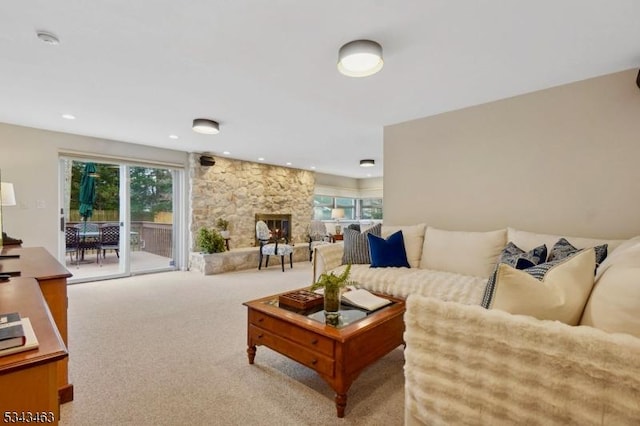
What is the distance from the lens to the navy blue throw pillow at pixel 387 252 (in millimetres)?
3123

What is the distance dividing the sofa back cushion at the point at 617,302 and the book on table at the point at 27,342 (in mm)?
1688

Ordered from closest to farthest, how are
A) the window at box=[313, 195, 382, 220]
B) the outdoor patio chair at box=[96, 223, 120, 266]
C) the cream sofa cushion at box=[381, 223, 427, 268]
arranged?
the cream sofa cushion at box=[381, 223, 427, 268], the outdoor patio chair at box=[96, 223, 120, 266], the window at box=[313, 195, 382, 220]

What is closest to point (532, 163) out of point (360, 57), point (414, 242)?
point (414, 242)

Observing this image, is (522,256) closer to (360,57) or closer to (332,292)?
(332,292)

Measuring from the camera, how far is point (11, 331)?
35.1 inches

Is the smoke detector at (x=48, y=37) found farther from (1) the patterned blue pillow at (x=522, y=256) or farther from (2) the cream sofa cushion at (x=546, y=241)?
(2) the cream sofa cushion at (x=546, y=241)

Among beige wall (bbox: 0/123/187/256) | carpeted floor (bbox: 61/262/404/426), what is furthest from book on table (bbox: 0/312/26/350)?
beige wall (bbox: 0/123/187/256)

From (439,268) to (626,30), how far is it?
2140mm

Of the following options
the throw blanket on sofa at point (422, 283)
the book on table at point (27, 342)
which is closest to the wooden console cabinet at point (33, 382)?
the book on table at point (27, 342)

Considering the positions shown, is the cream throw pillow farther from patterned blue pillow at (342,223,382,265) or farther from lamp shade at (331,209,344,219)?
lamp shade at (331,209,344,219)

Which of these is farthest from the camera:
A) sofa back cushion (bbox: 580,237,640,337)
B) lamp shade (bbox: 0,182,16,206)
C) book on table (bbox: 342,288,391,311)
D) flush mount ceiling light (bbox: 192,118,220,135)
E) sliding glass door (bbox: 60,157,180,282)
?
sliding glass door (bbox: 60,157,180,282)

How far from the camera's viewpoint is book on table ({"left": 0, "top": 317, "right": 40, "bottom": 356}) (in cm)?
80

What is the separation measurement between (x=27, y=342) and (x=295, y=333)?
1.30 metres

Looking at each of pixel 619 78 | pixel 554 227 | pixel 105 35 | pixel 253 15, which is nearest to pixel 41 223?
pixel 105 35
